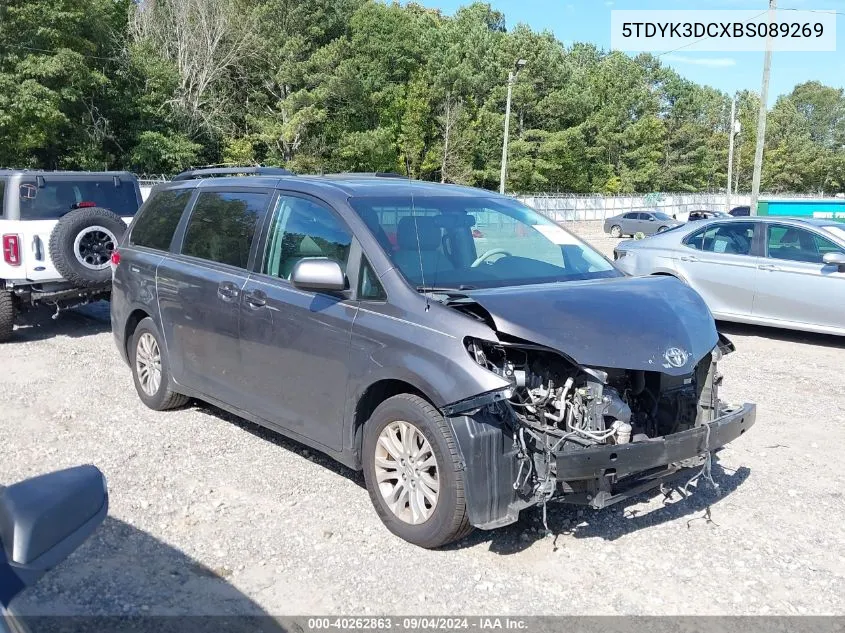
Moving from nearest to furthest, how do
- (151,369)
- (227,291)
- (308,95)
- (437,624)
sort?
1. (437,624)
2. (227,291)
3. (151,369)
4. (308,95)

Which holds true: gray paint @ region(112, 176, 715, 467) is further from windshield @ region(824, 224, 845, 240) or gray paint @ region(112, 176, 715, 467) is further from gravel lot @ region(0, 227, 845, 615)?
windshield @ region(824, 224, 845, 240)

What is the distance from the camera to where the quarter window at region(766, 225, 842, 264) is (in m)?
9.17

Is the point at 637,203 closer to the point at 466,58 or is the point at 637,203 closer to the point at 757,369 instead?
the point at 466,58

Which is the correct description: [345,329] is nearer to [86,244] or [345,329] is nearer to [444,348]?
[444,348]

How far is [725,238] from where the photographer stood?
32.8 feet

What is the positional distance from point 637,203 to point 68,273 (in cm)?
5747

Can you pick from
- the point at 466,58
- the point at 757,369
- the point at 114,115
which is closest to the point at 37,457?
the point at 757,369

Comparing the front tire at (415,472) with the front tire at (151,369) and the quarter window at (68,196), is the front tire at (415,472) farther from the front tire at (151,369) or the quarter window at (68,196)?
the quarter window at (68,196)

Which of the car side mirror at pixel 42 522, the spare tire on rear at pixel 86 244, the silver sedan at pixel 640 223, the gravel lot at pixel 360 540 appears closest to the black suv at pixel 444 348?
the gravel lot at pixel 360 540

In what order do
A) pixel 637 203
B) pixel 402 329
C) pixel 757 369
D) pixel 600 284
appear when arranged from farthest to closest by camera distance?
1. pixel 637 203
2. pixel 757 369
3. pixel 600 284
4. pixel 402 329

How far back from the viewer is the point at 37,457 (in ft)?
17.3

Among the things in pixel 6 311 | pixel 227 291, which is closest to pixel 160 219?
pixel 227 291

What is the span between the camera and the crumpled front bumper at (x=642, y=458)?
142 inches

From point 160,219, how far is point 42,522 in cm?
498
